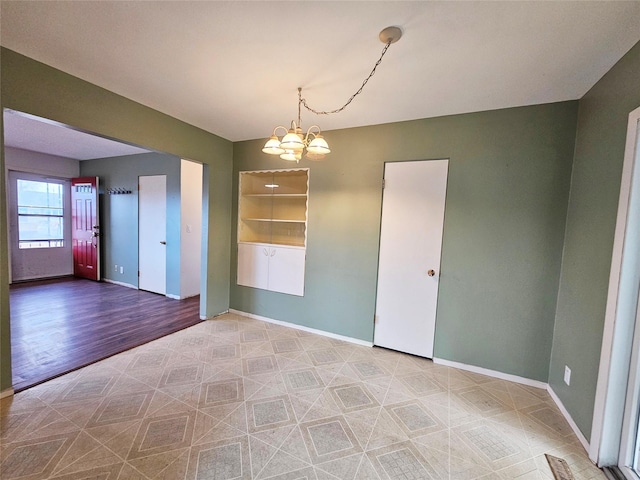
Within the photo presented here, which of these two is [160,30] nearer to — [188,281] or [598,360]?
[598,360]

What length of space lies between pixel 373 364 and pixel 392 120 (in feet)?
8.47

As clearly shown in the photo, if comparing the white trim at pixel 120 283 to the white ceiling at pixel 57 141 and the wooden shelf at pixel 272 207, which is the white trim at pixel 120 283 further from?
the wooden shelf at pixel 272 207

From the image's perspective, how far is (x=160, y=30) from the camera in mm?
1604

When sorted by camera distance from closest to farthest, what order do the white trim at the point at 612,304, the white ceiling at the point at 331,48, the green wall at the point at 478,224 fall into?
the white ceiling at the point at 331,48
the white trim at the point at 612,304
the green wall at the point at 478,224

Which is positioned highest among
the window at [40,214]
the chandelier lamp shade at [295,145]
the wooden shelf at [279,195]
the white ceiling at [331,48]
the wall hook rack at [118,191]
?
the white ceiling at [331,48]

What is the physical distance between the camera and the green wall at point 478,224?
2.32 meters

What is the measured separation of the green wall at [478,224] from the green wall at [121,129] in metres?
1.46

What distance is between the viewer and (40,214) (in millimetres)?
Answer: 5234

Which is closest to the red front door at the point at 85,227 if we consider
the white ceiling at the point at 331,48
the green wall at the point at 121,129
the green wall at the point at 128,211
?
the green wall at the point at 128,211

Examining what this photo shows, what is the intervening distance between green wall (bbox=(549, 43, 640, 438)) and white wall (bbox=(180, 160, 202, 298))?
4.78 m

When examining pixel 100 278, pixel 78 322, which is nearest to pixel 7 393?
pixel 78 322

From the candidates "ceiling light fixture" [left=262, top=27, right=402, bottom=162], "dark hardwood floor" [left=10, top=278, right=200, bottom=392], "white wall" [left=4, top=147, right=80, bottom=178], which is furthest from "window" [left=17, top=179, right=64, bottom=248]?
"ceiling light fixture" [left=262, top=27, right=402, bottom=162]

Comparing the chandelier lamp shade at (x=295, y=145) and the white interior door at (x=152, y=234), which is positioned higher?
the chandelier lamp shade at (x=295, y=145)

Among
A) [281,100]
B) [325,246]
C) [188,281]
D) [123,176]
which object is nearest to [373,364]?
[325,246]
